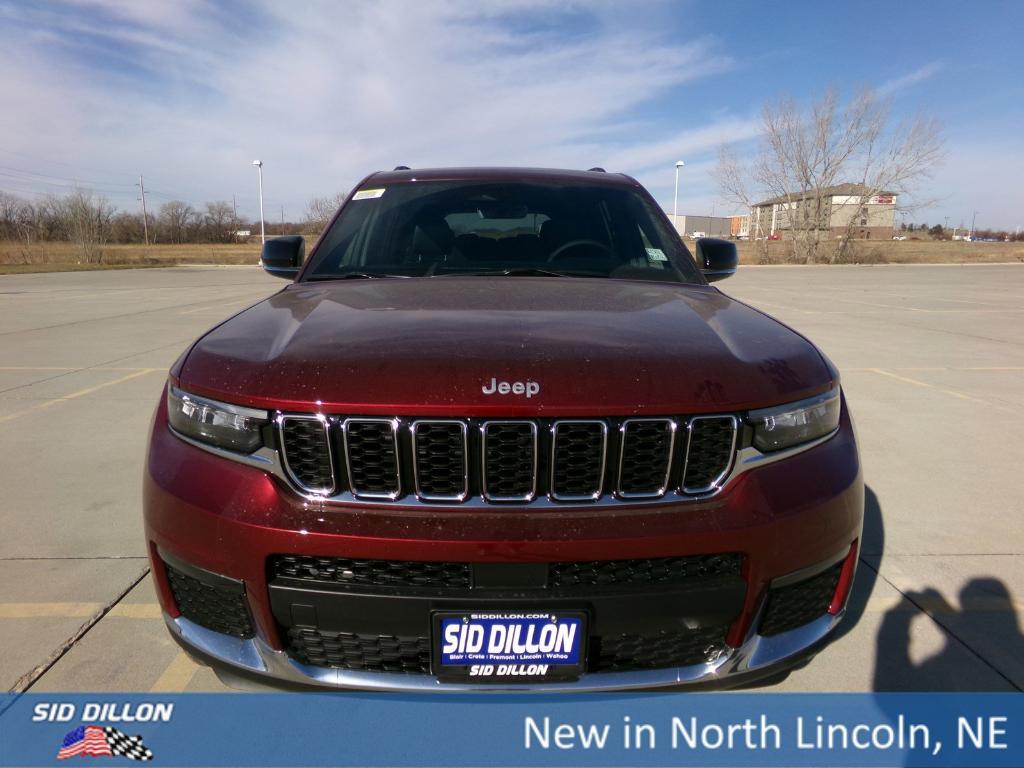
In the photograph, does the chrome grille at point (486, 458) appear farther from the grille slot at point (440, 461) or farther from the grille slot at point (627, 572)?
the grille slot at point (627, 572)

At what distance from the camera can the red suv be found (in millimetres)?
1573

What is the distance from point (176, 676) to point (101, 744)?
29 centimetres

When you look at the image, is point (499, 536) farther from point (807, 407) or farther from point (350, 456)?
point (807, 407)

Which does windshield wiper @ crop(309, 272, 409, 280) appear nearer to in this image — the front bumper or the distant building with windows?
the front bumper

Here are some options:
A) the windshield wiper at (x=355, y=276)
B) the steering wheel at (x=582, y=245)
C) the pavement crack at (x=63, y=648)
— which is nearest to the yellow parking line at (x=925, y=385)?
the steering wheel at (x=582, y=245)

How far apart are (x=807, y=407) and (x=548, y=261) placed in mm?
1420

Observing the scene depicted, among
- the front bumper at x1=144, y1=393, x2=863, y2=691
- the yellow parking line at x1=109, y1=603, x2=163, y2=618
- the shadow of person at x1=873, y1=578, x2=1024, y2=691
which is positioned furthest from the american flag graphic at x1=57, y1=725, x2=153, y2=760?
the shadow of person at x1=873, y1=578, x2=1024, y2=691

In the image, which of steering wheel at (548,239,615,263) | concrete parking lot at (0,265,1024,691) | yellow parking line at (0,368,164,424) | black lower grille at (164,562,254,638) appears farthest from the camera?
yellow parking line at (0,368,164,424)

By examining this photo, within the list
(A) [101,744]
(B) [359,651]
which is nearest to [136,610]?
(A) [101,744]

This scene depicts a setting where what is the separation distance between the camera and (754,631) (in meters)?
1.68

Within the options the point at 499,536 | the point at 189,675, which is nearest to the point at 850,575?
the point at 499,536

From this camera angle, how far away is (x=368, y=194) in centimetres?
333

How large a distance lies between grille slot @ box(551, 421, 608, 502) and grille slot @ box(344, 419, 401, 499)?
377 mm

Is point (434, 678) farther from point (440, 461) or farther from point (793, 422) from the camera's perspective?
point (793, 422)
